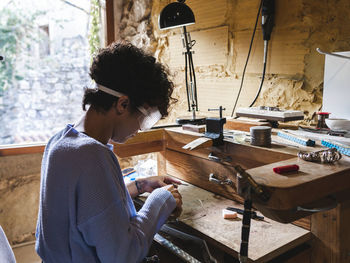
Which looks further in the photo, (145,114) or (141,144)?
(141,144)

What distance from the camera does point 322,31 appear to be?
5.35 feet

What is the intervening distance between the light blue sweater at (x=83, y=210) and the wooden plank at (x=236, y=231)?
28 centimetres

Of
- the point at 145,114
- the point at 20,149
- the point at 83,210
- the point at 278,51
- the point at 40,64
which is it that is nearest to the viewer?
the point at 83,210

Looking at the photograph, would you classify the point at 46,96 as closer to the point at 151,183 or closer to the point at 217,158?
the point at 151,183

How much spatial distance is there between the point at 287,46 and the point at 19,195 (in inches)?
91.8

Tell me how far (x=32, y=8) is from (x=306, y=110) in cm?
239

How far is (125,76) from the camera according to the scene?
1.07 m

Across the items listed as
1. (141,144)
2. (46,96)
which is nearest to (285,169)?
(141,144)

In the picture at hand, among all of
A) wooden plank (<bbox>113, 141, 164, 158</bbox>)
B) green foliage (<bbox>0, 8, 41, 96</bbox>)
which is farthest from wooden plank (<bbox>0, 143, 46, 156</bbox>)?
wooden plank (<bbox>113, 141, 164, 158</bbox>)

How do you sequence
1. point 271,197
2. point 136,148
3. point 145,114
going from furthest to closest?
1. point 136,148
2. point 145,114
3. point 271,197

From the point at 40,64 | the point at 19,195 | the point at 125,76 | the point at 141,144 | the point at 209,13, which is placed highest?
the point at 209,13

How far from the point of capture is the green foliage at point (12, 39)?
8.68 feet

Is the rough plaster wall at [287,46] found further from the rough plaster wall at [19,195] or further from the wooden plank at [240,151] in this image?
the rough plaster wall at [19,195]

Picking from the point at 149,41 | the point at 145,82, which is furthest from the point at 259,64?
the point at 149,41
